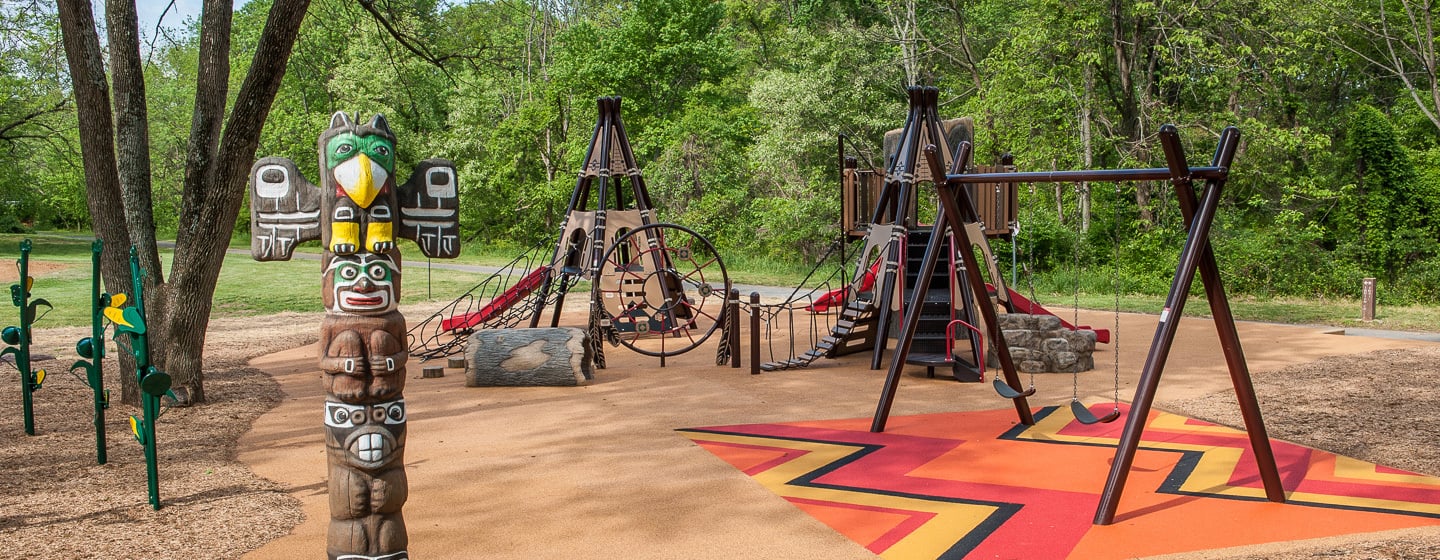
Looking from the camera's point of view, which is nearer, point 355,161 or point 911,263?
point 355,161

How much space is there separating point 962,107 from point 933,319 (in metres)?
16.0

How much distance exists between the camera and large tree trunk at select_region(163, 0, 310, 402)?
808cm

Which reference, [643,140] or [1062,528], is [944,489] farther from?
[643,140]

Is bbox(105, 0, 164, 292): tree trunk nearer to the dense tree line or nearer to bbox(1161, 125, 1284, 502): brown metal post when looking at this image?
the dense tree line

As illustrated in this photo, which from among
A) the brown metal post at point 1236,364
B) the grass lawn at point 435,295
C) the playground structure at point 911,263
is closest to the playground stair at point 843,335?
the playground structure at point 911,263

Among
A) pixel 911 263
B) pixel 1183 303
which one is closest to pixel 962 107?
pixel 911 263

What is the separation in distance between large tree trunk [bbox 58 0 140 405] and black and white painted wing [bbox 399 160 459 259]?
18.3 ft

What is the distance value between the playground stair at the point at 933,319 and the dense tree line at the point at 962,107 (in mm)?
3861

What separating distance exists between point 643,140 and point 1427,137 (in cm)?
1908

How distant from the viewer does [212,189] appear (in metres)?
8.20

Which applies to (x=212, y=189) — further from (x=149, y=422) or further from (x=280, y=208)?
(x=280, y=208)

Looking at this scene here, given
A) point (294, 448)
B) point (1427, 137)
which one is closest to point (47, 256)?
point (294, 448)

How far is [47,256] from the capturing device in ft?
107

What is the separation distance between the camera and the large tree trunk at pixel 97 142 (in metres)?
8.46
